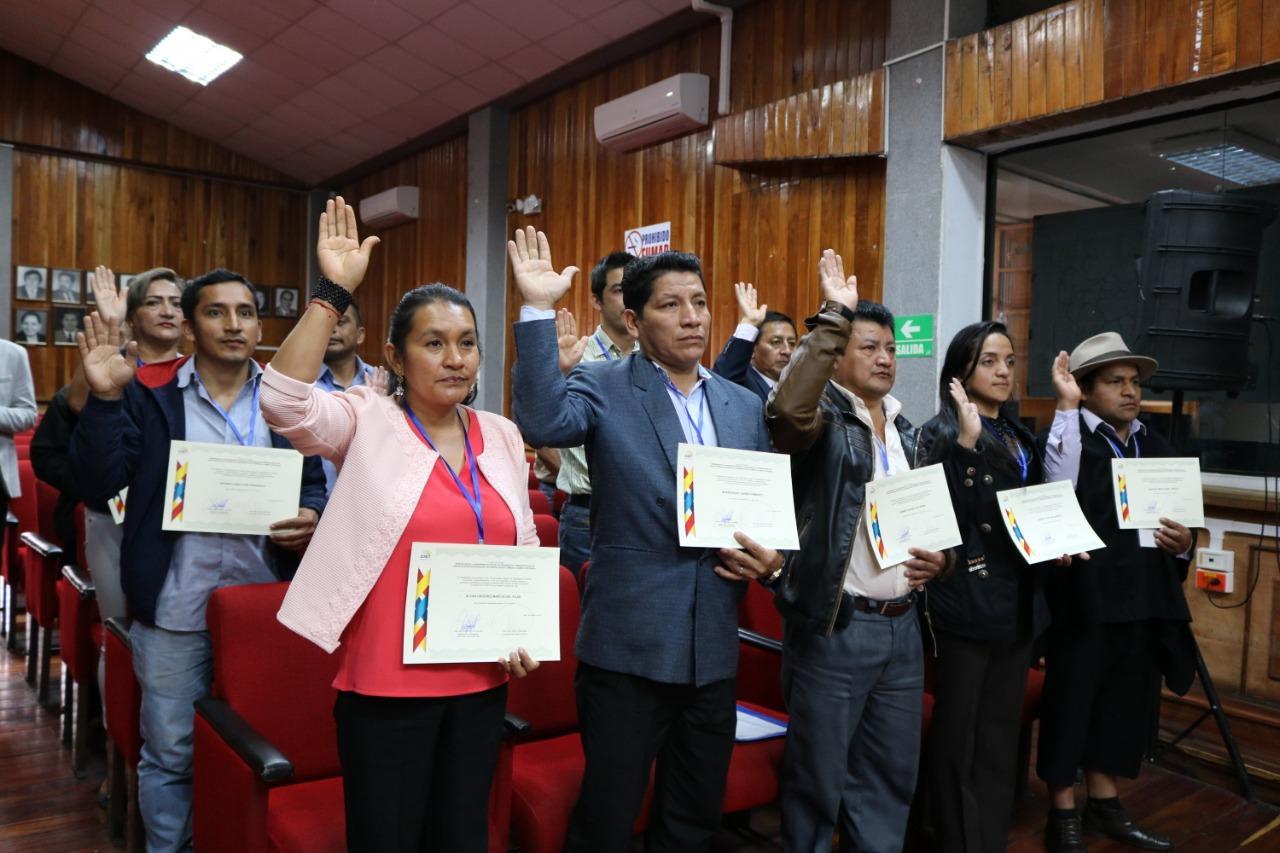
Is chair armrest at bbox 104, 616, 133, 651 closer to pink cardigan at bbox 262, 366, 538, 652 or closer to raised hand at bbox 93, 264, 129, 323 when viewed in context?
raised hand at bbox 93, 264, 129, 323

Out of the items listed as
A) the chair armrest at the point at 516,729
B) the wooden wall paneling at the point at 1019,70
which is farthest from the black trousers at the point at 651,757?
the wooden wall paneling at the point at 1019,70

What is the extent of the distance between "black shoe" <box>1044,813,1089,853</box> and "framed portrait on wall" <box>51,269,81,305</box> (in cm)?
910

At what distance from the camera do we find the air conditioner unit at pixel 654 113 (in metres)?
5.40

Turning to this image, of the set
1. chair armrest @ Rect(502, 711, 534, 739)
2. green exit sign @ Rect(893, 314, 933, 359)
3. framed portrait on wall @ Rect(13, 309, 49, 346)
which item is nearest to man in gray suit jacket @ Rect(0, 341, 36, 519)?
chair armrest @ Rect(502, 711, 534, 739)

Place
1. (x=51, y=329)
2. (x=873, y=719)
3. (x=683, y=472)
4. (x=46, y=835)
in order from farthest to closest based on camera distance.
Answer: (x=51, y=329) → (x=46, y=835) → (x=873, y=719) → (x=683, y=472)

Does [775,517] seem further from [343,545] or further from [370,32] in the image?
[370,32]

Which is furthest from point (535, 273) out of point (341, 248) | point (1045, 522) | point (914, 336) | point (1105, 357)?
point (914, 336)

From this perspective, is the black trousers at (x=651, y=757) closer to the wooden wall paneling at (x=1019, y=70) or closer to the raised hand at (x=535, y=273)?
the raised hand at (x=535, y=273)

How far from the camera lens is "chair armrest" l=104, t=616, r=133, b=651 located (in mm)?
2254

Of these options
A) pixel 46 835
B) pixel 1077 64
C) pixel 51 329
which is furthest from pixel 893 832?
pixel 51 329

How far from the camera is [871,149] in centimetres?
429

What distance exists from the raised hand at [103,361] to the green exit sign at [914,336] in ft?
9.85

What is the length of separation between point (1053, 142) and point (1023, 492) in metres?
2.24

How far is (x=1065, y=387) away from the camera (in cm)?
266
